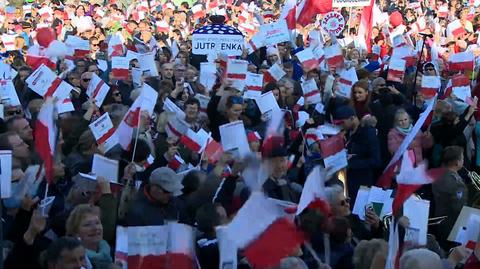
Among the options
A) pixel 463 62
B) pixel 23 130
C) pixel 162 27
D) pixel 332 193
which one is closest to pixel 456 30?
pixel 463 62

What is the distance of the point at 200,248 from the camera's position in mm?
5824

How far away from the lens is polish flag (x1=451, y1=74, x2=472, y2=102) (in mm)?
11208

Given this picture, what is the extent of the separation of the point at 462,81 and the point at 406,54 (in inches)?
97.1

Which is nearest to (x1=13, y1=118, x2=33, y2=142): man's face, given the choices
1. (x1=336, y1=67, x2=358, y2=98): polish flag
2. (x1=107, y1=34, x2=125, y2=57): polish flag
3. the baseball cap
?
the baseball cap

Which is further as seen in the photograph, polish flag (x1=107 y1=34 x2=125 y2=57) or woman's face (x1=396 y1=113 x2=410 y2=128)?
polish flag (x1=107 y1=34 x2=125 y2=57)

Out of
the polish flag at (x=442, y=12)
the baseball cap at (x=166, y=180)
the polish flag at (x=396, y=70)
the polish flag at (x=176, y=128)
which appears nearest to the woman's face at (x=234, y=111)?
the polish flag at (x=176, y=128)

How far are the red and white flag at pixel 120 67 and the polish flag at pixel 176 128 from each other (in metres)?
3.64

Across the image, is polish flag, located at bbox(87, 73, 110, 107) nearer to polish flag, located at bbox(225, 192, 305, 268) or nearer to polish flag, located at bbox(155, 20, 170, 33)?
polish flag, located at bbox(225, 192, 305, 268)

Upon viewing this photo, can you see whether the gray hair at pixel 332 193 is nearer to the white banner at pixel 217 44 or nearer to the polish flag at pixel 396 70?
the polish flag at pixel 396 70

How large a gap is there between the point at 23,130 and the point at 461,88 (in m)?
5.44

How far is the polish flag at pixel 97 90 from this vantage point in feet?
35.2

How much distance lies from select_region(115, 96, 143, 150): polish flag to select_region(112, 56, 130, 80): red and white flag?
13.5ft

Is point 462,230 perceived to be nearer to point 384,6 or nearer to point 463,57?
point 463,57

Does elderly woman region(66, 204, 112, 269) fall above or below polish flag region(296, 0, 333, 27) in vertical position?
above
